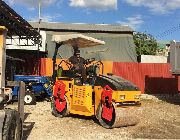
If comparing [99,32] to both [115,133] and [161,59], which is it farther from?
[115,133]

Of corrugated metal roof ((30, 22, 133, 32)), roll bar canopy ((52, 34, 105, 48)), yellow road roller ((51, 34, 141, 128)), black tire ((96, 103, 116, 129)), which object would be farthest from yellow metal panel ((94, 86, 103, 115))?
corrugated metal roof ((30, 22, 133, 32))

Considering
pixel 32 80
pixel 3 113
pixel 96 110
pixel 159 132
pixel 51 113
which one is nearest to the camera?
pixel 3 113

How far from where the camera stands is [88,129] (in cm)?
1134

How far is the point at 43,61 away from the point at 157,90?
24.3 feet

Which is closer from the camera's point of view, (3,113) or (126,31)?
(3,113)

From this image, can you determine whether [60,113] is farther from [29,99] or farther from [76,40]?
[29,99]

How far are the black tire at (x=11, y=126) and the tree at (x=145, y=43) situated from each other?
1691 inches

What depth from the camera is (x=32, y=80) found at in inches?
745

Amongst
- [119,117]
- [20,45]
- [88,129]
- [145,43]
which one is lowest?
[88,129]

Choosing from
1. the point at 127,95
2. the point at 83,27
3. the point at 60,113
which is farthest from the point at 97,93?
the point at 83,27

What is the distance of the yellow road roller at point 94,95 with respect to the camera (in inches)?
452

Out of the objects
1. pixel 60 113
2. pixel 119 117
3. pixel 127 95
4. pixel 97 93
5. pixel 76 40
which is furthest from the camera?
pixel 60 113

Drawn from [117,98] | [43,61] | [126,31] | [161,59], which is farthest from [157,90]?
[161,59]

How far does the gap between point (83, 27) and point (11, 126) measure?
30.0 meters
